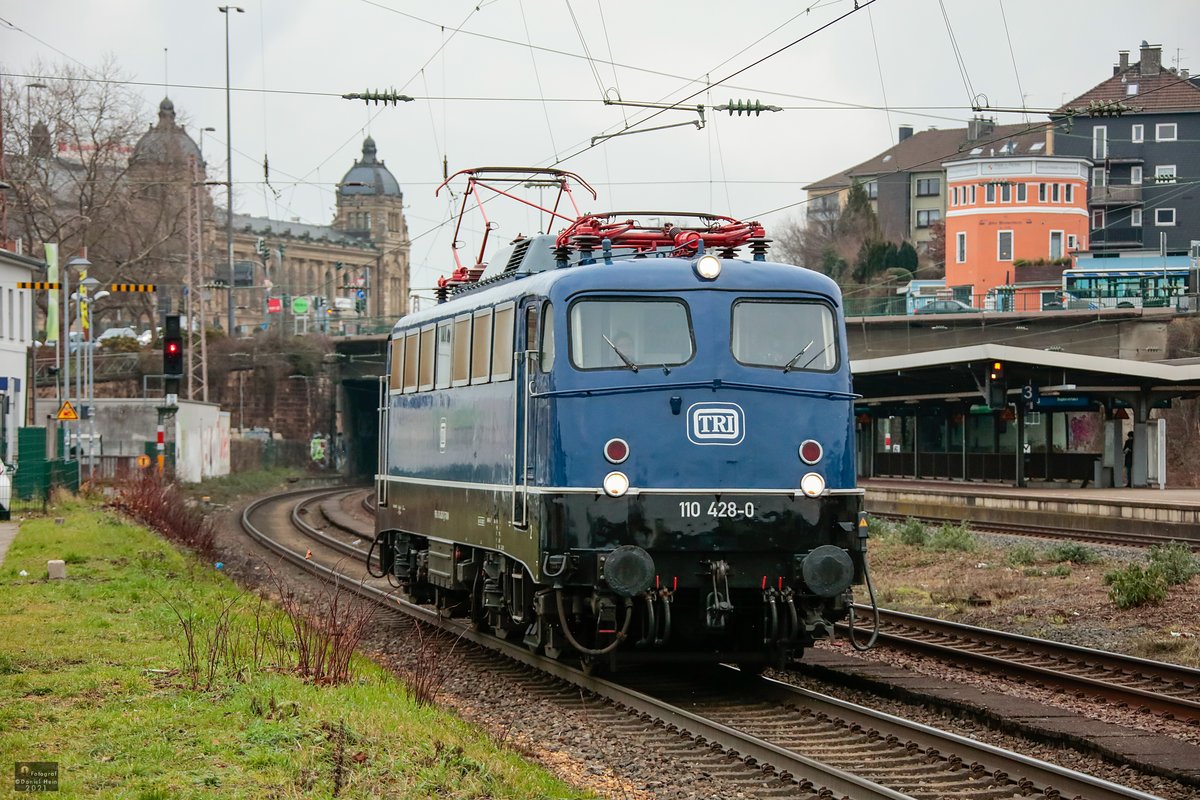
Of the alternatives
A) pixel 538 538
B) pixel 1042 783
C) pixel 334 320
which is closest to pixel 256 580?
pixel 538 538

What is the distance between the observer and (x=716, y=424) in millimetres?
12961

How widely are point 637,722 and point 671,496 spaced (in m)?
1.87

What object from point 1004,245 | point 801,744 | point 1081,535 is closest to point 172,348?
point 1081,535

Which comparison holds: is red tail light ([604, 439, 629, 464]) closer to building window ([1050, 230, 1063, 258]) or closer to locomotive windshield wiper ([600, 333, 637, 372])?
locomotive windshield wiper ([600, 333, 637, 372])

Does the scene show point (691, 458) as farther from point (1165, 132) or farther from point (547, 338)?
point (1165, 132)

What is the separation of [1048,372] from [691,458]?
29.1 metres

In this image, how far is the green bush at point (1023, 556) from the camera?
78.0 ft

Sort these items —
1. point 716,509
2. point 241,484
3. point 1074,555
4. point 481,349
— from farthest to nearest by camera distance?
point 241,484
point 1074,555
point 481,349
point 716,509

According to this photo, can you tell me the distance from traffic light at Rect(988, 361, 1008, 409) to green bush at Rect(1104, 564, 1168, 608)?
64.7ft

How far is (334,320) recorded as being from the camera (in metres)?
79.0

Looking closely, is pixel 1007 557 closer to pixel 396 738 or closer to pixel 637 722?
pixel 637 722

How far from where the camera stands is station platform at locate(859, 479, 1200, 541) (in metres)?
30.2

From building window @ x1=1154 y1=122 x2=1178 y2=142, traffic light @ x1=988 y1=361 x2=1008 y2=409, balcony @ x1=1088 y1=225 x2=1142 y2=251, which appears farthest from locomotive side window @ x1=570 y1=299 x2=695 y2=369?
building window @ x1=1154 y1=122 x2=1178 y2=142

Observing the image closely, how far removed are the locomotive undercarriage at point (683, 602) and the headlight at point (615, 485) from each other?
1.59 ft
